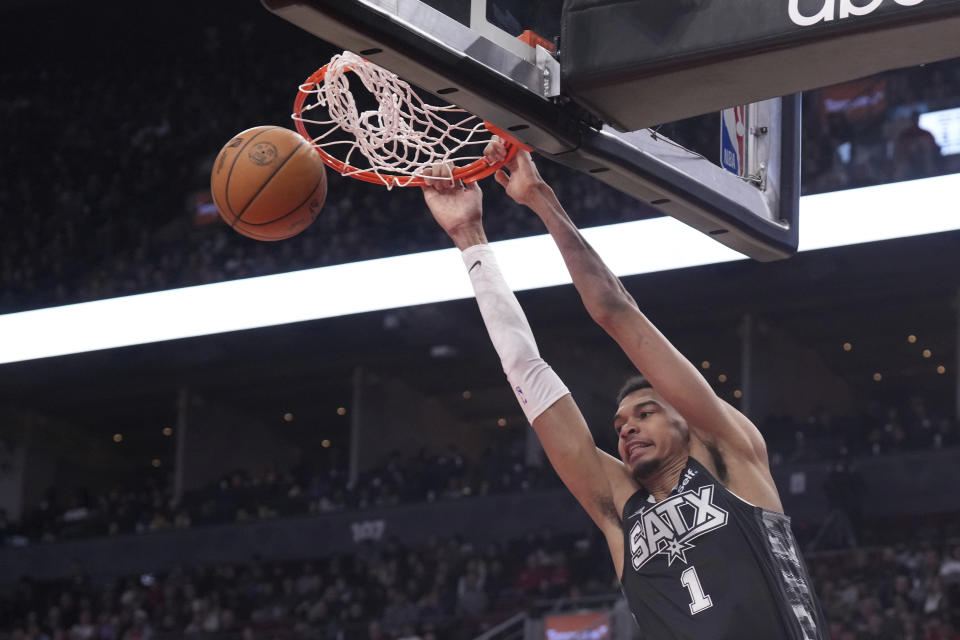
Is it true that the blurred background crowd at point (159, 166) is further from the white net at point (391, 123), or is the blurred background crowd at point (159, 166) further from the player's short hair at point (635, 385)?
the player's short hair at point (635, 385)

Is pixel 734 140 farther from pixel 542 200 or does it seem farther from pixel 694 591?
pixel 694 591

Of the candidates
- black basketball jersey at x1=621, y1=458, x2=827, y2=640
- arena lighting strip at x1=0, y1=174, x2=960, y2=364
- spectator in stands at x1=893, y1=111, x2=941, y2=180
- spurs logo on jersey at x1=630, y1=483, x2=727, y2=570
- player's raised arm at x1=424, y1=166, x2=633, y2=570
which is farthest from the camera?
spectator in stands at x1=893, y1=111, x2=941, y2=180

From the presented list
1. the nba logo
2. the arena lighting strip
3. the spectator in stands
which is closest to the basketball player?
the nba logo

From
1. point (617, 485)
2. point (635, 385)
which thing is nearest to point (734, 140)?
point (635, 385)

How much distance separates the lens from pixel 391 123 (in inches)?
141

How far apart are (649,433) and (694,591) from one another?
0.37 metres

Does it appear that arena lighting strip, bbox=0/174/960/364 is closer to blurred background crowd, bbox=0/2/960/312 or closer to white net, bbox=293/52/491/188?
blurred background crowd, bbox=0/2/960/312

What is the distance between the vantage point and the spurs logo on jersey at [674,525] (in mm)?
2680

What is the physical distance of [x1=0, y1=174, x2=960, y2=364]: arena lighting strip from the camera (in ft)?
39.6

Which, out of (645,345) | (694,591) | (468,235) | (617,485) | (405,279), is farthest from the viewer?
(405,279)

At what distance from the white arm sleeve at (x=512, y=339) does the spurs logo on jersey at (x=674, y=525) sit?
1.13 feet

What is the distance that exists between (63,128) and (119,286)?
3874mm

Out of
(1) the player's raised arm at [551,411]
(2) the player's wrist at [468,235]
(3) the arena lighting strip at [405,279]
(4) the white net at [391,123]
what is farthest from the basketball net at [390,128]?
(3) the arena lighting strip at [405,279]

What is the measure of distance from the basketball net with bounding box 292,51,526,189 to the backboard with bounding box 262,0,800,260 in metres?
0.53
